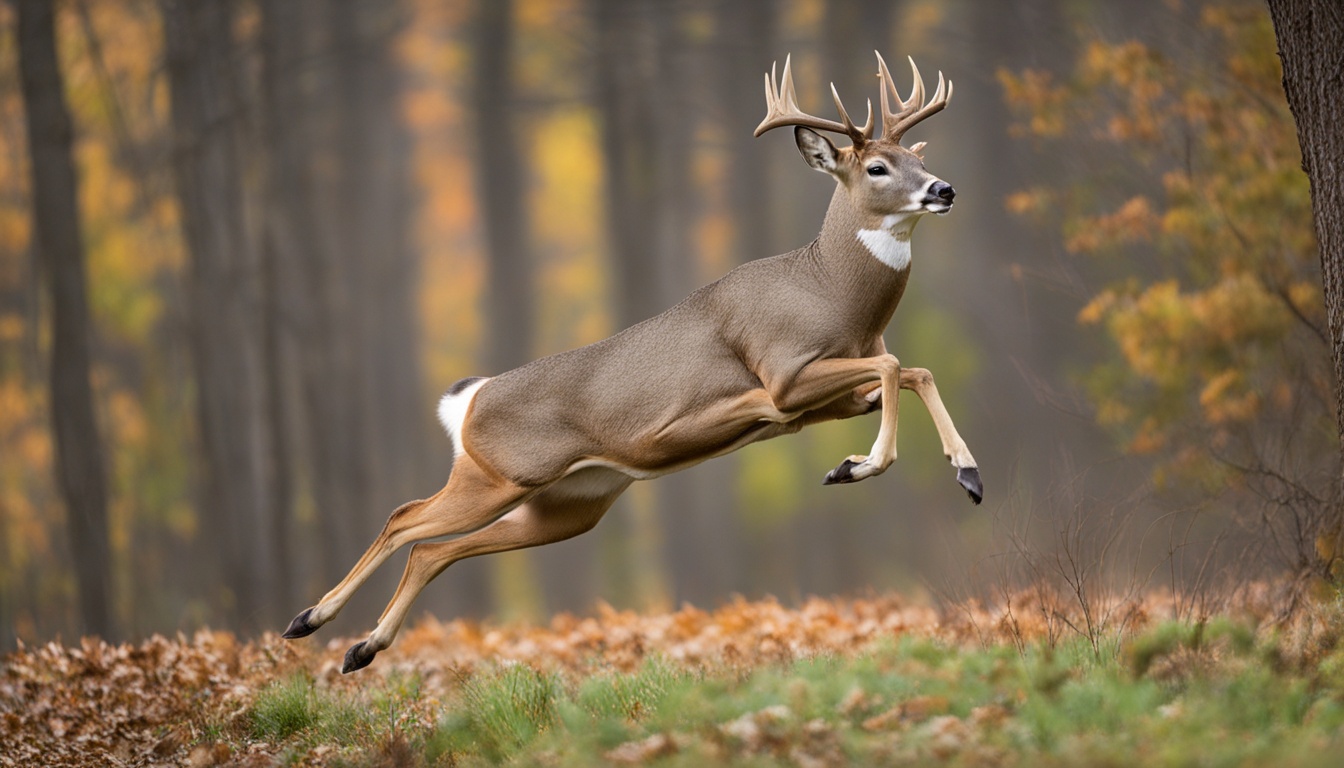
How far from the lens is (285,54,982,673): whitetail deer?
7.74 m

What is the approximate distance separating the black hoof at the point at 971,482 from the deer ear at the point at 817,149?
6.26 feet

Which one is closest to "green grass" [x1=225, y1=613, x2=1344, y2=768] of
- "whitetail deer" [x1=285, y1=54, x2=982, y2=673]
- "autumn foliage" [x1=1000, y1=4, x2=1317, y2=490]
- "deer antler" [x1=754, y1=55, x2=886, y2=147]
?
"whitetail deer" [x1=285, y1=54, x2=982, y2=673]

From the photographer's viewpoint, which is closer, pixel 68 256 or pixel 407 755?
pixel 407 755

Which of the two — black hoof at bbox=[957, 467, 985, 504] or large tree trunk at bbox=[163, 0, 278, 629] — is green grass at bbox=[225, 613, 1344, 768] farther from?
large tree trunk at bbox=[163, 0, 278, 629]

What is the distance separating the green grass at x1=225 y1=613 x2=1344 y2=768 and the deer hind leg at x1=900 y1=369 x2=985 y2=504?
84 centimetres

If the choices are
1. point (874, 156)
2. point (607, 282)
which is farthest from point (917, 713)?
point (607, 282)

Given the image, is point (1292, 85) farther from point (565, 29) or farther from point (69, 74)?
point (565, 29)

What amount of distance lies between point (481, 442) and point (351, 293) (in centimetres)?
2234

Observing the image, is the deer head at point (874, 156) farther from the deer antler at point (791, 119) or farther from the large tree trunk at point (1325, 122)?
the large tree trunk at point (1325, 122)

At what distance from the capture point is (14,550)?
24453 mm

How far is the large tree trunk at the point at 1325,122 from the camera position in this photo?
7.10 meters

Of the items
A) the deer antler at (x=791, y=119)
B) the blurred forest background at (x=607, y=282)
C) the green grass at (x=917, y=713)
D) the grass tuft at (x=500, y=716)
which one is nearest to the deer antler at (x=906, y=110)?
the deer antler at (x=791, y=119)

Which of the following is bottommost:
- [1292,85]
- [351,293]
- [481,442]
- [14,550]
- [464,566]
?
[464,566]

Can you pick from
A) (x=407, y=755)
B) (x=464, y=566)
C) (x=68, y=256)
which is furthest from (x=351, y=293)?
(x=407, y=755)
